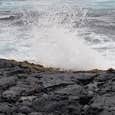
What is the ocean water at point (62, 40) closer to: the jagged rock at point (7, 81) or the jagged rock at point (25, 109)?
the jagged rock at point (7, 81)

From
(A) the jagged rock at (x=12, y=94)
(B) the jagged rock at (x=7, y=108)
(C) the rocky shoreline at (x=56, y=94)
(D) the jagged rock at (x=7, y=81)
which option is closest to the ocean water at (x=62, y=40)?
(C) the rocky shoreline at (x=56, y=94)

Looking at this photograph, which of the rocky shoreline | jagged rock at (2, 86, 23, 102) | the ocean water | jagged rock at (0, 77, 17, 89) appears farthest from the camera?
the ocean water

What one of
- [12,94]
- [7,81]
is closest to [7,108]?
[12,94]

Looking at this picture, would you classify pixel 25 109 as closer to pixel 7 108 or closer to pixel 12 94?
pixel 7 108

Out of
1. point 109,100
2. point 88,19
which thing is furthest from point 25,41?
point 109,100

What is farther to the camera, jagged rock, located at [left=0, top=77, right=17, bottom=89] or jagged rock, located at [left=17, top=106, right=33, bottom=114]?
jagged rock, located at [left=0, top=77, right=17, bottom=89]

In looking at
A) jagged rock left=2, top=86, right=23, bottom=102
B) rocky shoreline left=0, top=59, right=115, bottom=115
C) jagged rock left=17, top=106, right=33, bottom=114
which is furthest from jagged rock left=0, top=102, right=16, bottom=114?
jagged rock left=2, top=86, right=23, bottom=102

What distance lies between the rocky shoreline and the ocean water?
5.22 m

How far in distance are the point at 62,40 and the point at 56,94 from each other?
10855 mm

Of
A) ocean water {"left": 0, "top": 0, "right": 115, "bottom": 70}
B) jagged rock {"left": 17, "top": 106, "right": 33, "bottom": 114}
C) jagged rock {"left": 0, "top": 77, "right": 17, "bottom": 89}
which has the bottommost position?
ocean water {"left": 0, "top": 0, "right": 115, "bottom": 70}

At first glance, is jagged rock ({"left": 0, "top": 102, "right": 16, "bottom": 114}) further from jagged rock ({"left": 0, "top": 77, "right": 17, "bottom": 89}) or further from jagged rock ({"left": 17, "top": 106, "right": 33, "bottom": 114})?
jagged rock ({"left": 0, "top": 77, "right": 17, "bottom": 89})

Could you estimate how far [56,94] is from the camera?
36.0 ft

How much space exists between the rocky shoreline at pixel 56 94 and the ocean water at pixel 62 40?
5.22m

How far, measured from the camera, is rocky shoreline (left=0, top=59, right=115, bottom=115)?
407 inches
